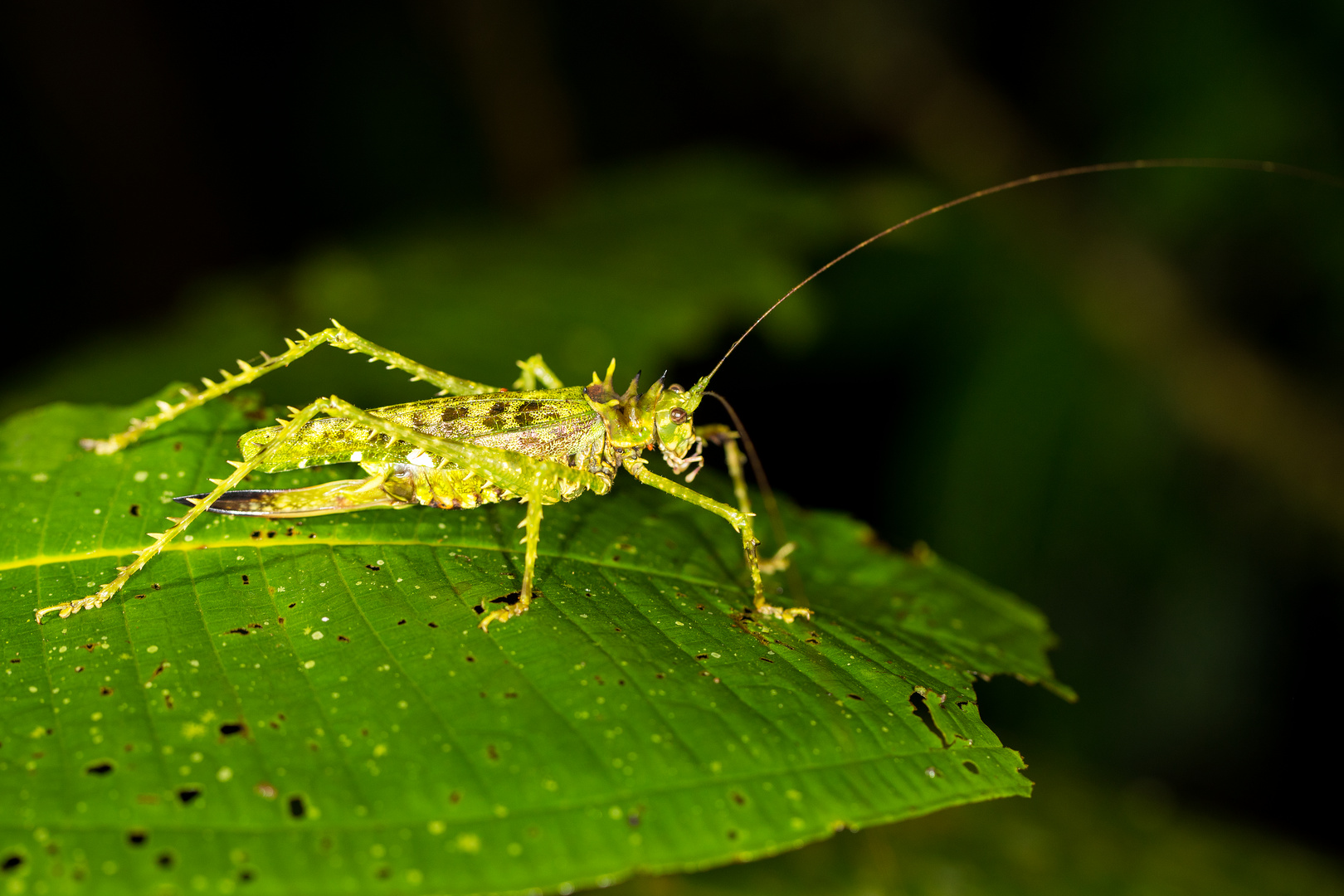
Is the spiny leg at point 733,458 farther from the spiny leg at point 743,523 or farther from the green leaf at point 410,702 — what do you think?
the green leaf at point 410,702

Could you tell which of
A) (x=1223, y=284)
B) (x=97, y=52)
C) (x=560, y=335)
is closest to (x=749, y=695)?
(x=560, y=335)

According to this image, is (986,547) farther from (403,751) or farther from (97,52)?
(97,52)

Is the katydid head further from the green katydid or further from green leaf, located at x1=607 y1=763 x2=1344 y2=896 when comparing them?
green leaf, located at x1=607 y1=763 x2=1344 y2=896

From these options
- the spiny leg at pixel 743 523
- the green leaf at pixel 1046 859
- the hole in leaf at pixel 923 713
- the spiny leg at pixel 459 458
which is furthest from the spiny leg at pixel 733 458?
the green leaf at pixel 1046 859

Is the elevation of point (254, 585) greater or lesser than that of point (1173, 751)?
greater

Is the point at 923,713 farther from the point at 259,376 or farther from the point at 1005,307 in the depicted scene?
the point at 1005,307

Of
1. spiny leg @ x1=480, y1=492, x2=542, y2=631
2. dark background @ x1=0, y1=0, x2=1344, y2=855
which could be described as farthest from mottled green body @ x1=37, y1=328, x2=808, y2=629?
dark background @ x1=0, y1=0, x2=1344, y2=855
